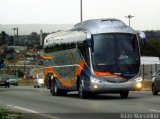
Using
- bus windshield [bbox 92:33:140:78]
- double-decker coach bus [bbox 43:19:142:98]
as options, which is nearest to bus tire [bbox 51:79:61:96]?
double-decker coach bus [bbox 43:19:142:98]

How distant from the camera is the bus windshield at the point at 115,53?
25.4m

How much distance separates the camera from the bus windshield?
25.4 m

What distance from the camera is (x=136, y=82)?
25.7 m

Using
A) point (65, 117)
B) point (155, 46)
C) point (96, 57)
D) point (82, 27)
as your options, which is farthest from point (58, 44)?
point (155, 46)

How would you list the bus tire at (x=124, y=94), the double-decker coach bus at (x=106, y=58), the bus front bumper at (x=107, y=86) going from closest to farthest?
1. the bus front bumper at (x=107, y=86)
2. the double-decker coach bus at (x=106, y=58)
3. the bus tire at (x=124, y=94)

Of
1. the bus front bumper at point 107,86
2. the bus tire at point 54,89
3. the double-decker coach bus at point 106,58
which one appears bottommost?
the bus tire at point 54,89

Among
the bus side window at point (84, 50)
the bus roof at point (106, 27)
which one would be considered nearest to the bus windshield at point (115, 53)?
the bus roof at point (106, 27)

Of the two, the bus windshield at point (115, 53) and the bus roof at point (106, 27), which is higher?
the bus roof at point (106, 27)

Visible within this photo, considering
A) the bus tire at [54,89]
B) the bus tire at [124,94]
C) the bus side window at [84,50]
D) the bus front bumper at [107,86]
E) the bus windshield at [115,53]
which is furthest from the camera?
the bus tire at [54,89]

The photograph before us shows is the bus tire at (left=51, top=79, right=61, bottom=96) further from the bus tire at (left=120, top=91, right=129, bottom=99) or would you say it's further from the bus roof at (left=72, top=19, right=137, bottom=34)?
the bus roof at (left=72, top=19, right=137, bottom=34)

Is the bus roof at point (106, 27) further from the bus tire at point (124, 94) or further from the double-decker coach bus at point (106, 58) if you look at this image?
the bus tire at point (124, 94)

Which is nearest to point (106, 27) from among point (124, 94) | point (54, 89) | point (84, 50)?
point (84, 50)

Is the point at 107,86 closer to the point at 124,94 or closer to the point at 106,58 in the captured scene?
the point at 106,58

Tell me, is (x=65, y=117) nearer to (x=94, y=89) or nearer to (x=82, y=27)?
(x=94, y=89)
